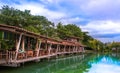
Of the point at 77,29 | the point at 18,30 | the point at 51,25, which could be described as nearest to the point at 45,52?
the point at 18,30

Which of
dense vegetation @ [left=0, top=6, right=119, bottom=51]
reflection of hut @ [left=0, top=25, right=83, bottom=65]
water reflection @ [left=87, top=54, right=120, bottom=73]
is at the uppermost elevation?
dense vegetation @ [left=0, top=6, right=119, bottom=51]

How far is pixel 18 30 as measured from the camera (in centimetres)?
1816

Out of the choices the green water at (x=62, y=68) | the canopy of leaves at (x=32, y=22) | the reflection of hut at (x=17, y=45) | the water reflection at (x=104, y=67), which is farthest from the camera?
the canopy of leaves at (x=32, y=22)

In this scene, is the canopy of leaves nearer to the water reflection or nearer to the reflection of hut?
the reflection of hut

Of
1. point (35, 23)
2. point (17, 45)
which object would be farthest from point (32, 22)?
point (17, 45)

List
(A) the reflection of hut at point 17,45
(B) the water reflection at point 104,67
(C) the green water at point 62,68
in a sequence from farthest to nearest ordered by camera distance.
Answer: (B) the water reflection at point 104,67, (C) the green water at point 62,68, (A) the reflection of hut at point 17,45

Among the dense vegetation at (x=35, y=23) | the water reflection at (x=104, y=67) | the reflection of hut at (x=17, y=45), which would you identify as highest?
the dense vegetation at (x=35, y=23)

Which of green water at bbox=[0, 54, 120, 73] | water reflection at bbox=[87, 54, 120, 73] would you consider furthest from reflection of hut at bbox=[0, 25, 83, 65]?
water reflection at bbox=[87, 54, 120, 73]

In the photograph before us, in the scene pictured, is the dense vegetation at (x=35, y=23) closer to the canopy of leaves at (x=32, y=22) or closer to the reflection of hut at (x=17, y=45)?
the canopy of leaves at (x=32, y=22)

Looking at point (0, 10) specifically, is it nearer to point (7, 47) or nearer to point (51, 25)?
point (51, 25)

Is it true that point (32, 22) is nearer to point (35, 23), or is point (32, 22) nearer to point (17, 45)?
point (35, 23)

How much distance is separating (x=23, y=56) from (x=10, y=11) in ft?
68.0

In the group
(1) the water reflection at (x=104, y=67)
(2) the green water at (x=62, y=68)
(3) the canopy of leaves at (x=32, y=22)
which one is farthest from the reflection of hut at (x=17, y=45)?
(3) the canopy of leaves at (x=32, y=22)

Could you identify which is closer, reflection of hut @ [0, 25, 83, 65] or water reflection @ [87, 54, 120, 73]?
reflection of hut @ [0, 25, 83, 65]
